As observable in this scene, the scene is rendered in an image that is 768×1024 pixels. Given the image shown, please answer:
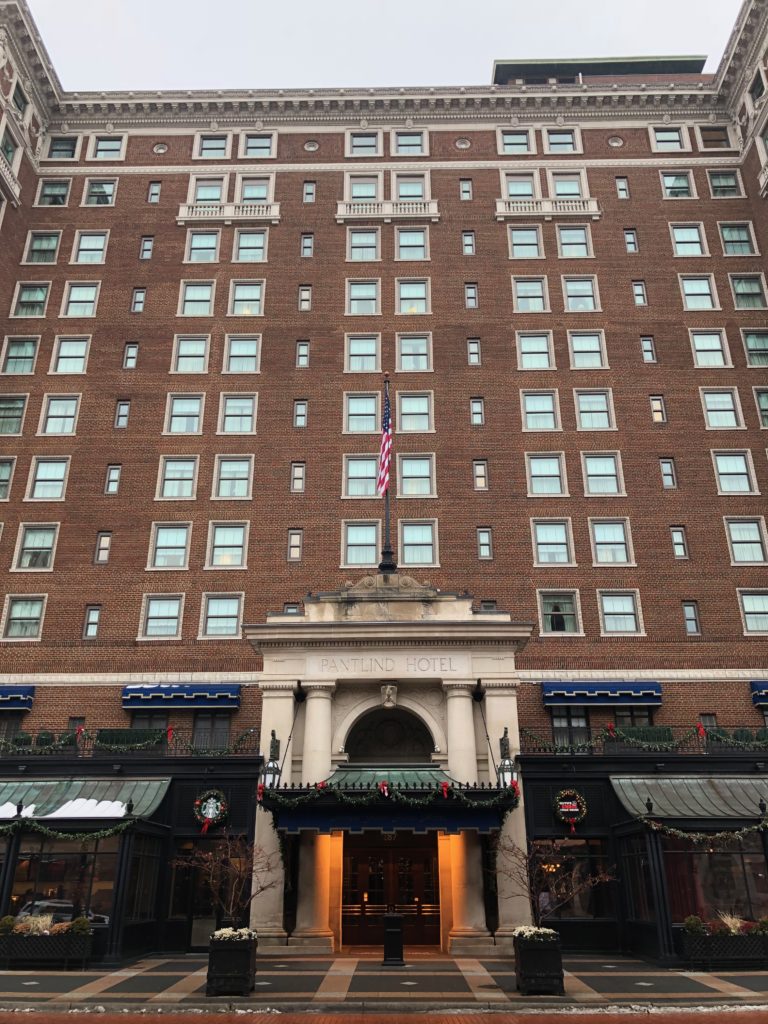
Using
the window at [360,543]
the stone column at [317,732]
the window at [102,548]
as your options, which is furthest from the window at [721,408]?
the window at [102,548]

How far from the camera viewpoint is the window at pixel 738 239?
46.5m

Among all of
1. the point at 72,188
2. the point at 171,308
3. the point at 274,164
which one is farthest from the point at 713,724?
the point at 72,188

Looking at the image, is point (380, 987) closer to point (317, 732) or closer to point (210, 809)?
point (317, 732)

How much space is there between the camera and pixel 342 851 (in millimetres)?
30609

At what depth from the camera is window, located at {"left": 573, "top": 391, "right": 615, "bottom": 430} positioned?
4238cm

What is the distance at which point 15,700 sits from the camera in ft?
119

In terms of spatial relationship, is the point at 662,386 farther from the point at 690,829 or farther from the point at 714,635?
the point at 690,829

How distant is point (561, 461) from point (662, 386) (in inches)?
271

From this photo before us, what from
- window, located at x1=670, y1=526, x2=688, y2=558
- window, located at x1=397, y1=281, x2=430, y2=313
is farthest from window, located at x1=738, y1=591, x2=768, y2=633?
window, located at x1=397, y1=281, x2=430, y2=313

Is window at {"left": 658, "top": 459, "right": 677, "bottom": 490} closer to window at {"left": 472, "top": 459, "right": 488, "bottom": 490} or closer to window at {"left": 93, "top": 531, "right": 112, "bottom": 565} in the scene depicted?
window at {"left": 472, "top": 459, "right": 488, "bottom": 490}

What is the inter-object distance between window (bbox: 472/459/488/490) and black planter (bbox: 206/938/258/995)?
2517 centimetres

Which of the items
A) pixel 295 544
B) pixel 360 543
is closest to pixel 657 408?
pixel 360 543

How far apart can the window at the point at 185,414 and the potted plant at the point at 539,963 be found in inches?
1164

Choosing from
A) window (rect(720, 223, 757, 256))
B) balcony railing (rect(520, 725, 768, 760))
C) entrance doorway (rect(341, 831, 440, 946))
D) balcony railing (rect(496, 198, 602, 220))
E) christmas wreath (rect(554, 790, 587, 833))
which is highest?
balcony railing (rect(496, 198, 602, 220))
